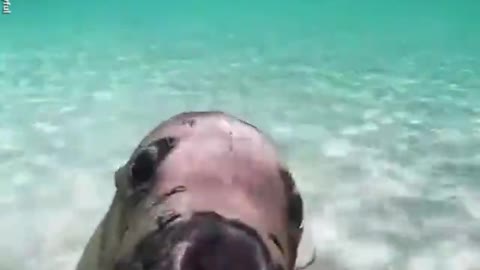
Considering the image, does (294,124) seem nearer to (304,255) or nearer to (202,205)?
(304,255)

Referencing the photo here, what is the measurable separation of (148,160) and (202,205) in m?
0.38

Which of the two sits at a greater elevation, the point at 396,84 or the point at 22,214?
the point at 22,214

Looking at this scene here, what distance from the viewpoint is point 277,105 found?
9617mm

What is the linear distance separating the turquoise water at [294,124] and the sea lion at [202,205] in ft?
8.71

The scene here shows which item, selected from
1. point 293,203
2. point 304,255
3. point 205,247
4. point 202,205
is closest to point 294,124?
point 304,255

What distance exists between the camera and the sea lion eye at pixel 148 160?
1.84 metres

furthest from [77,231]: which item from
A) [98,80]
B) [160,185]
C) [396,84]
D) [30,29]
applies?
[30,29]

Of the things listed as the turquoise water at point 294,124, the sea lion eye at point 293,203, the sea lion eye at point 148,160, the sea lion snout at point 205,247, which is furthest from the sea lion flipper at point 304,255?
the turquoise water at point 294,124

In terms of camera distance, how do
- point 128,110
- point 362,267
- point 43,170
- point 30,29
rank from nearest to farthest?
point 362,267, point 43,170, point 128,110, point 30,29

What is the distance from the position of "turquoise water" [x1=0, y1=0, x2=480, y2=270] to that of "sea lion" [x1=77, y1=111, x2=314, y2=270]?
2.66 meters

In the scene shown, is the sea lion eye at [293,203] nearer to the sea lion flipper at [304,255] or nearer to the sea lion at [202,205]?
the sea lion at [202,205]

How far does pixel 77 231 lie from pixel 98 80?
7100 millimetres

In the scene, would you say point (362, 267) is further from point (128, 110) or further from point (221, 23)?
point (221, 23)

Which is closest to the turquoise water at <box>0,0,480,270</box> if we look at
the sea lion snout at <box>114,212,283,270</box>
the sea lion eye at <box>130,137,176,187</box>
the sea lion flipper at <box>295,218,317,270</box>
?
the sea lion flipper at <box>295,218,317,270</box>
